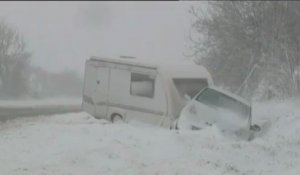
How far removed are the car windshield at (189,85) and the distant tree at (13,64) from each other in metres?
14.6

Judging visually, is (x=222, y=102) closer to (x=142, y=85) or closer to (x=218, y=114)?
(x=218, y=114)

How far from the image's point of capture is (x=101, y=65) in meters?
18.9

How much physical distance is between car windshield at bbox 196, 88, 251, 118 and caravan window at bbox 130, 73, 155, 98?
5.20ft

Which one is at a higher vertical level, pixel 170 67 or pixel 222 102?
pixel 170 67

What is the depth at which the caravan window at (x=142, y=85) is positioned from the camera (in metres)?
17.6

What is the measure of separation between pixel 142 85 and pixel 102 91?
4.94 feet

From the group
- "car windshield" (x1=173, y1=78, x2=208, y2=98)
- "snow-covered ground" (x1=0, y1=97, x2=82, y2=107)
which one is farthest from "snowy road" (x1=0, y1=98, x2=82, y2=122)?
"car windshield" (x1=173, y1=78, x2=208, y2=98)

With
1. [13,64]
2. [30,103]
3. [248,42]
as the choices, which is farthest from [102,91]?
[30,103]

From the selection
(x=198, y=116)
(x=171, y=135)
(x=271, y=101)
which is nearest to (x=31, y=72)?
(x=271, y=101)

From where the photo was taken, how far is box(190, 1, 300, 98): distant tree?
24094mm

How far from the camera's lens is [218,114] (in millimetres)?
16172

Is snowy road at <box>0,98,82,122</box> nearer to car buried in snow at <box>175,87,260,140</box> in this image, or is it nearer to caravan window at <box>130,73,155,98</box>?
caravan window at <box>130,73,155,98</box>

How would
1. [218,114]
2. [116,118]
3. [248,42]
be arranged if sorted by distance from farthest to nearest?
[248,42]
[116,118]
[218,114]

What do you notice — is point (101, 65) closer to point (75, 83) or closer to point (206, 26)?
point (206, 26)
